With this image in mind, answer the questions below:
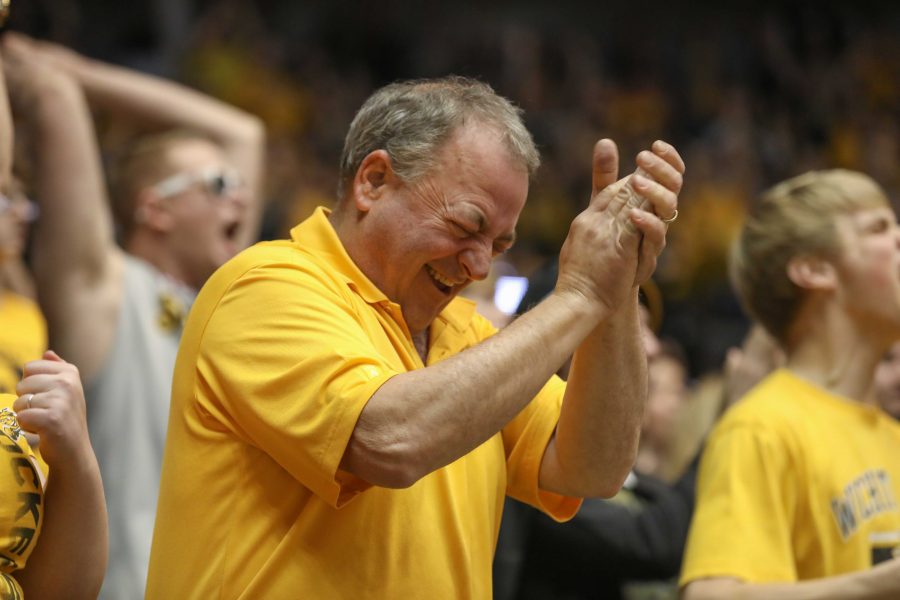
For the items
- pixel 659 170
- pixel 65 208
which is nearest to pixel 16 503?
pixel 659 170

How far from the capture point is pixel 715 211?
33.9 feet

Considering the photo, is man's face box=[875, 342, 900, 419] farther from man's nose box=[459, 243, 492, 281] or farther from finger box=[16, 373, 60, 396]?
finger box=[16, 373, 60, 396]

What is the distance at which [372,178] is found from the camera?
2.27 m

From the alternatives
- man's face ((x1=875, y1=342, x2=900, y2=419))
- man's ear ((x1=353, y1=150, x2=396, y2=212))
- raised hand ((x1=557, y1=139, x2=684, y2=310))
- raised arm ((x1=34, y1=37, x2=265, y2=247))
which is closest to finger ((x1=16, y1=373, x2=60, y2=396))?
man's ear ((x1=353, y1=150, x2=396, y2=212))

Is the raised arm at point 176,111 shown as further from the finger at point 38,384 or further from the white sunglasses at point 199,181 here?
the finger at point 38,384

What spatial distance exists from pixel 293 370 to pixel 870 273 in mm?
1810

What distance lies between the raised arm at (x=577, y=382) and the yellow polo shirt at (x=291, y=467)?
0.07 meters

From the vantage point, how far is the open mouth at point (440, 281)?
2.26m

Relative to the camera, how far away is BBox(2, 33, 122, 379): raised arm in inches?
130

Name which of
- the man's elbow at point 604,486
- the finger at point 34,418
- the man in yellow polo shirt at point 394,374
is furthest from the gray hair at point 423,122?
the finger at point 34,418

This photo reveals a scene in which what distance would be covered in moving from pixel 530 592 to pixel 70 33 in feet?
27.4

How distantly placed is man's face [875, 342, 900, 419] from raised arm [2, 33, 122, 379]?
2.55 metres

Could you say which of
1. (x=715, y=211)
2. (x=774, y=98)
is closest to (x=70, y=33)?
(x=715, y=211)

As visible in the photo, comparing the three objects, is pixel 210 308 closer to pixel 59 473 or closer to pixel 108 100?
pixel 59 473
